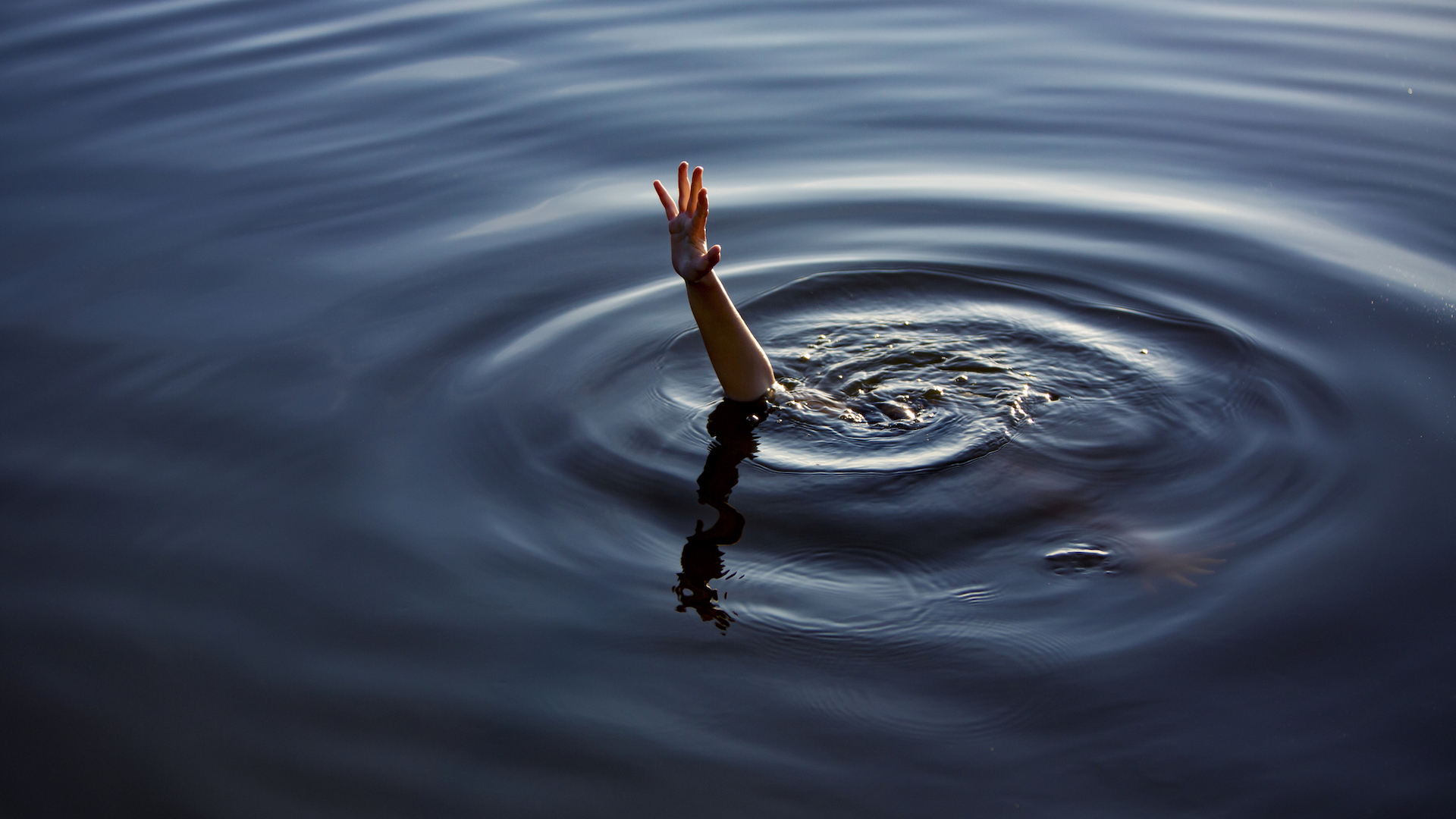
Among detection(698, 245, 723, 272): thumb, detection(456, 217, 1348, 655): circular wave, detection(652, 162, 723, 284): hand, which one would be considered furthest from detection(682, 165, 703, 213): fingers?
detection(456, 217, 1348, 655): circular wave

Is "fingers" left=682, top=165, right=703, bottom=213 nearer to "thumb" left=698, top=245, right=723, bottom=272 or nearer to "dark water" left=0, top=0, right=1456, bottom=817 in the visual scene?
"thumb" left=698, top=245, right=723, bottom=272

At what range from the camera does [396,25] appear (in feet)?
27.6

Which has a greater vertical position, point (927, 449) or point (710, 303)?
point (710, 303)

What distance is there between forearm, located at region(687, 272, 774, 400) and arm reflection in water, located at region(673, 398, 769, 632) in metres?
A: 0.08

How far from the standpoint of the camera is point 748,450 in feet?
12.5

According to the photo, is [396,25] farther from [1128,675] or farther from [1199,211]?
Result: [1128,675]

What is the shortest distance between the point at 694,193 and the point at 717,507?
112 centimetres

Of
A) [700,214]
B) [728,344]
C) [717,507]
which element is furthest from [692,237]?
[717,507]

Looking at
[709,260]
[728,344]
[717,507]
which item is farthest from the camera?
[728,344]

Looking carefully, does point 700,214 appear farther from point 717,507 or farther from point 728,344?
point 717,507

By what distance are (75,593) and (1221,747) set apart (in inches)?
125

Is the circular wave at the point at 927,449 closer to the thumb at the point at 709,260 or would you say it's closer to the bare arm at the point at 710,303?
the bare arm at the point at 710,303

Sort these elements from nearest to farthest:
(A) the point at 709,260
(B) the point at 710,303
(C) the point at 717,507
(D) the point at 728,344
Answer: (C) the point at 717,507 < (A) the point at 709,260 < (B) the point at 710,303 < (D) the point at 728,344

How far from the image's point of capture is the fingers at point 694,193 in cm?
370
